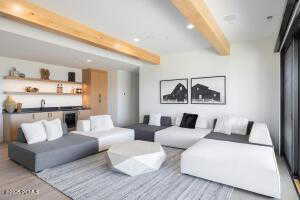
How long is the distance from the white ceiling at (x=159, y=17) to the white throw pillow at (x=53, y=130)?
2.18 metres

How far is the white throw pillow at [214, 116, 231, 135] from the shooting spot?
4.11 metres

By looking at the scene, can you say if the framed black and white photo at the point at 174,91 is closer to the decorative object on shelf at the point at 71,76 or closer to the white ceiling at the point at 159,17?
the white ceiling at the point at 159,17

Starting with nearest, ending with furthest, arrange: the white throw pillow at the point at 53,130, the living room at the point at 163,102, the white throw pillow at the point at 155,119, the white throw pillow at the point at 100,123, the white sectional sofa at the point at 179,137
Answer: the living room at the point at 163,102
the white throw pillow at the point at 53,130
the white sectional sofa at the point at 179,137
the white throw pillow at the point at 100,123
the white throw pillow at the point at 155,119

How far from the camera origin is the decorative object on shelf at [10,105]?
495 cm

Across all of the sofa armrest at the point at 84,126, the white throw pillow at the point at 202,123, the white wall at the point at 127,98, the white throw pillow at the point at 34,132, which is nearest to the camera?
the white throw pillow at the point at 34,132

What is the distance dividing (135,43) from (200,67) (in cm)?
196

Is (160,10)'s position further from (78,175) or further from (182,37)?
(78,175)

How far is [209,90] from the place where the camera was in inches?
194

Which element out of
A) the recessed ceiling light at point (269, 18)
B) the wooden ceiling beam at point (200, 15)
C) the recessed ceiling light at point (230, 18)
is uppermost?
the recessed ceiling light at point (269, 18)

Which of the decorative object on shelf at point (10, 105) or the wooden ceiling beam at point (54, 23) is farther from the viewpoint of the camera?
the decorative object on shelf at point (10, 105)

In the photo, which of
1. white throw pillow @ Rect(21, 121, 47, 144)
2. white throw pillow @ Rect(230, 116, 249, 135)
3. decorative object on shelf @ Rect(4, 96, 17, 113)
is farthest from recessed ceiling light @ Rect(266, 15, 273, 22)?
decorative object on shelf @ Rect(4, 96, 17, 113)

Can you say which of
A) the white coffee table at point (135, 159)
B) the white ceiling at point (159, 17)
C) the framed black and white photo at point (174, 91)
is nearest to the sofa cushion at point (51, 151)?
the white coffee table at point (135, 159)

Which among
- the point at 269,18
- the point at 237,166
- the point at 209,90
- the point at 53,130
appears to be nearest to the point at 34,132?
the point at 53,130

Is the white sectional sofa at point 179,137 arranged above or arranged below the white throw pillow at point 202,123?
below
